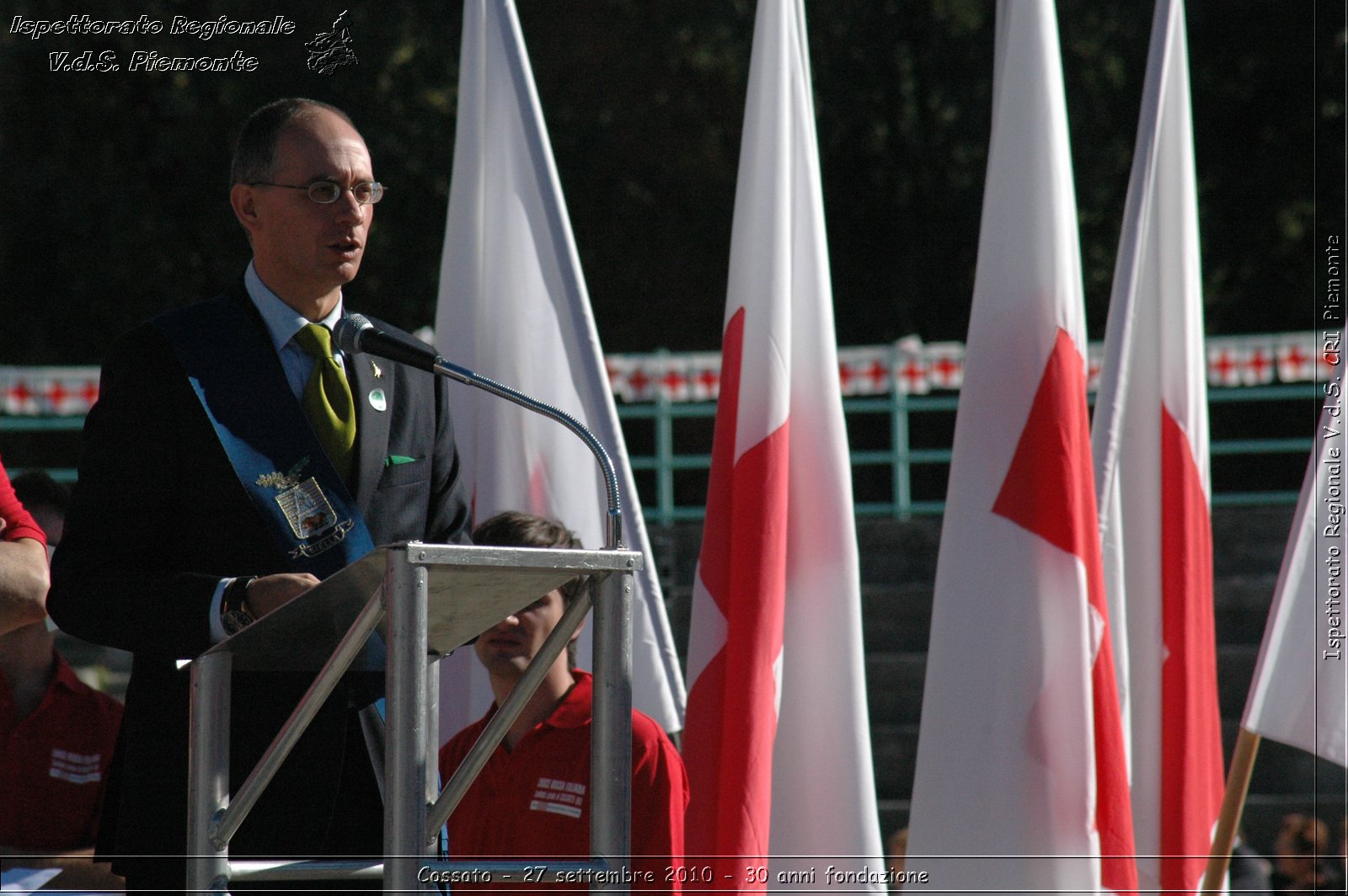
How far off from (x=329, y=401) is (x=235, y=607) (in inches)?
15.1

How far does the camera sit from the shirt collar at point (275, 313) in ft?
7.17

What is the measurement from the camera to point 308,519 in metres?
2.04

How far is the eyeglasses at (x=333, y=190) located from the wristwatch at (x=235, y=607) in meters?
0.58

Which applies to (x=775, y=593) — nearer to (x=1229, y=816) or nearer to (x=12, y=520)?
(x=1229, y=816)

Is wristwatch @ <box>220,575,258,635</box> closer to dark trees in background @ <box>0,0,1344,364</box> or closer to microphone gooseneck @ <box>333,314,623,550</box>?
microphone gooseneck @ <box>333,314,623,550</box>

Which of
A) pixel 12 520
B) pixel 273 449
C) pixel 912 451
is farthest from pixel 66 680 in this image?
pixel 912 451

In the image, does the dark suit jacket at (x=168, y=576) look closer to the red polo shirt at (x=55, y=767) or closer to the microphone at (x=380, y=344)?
the microphone at (x=380, y=344)

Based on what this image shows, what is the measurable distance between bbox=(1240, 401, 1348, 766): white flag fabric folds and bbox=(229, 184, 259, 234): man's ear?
2236mm

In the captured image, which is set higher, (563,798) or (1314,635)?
(1314,635)

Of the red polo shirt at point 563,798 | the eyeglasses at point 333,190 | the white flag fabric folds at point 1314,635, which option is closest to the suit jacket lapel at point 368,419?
the eyeglasses at point 333,190

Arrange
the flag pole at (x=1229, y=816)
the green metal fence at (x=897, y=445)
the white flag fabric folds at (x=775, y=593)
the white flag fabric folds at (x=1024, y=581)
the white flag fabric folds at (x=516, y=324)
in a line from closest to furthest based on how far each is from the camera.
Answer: the flag pole at (x=1229, y=816) → the white flag fabric folds at (x=1024, y=581) → the white flag fabric folds at (x=775, y=593) → the white flag fabric folds at (x=516, y=324) → the green metal fence at (x=897, y=445)

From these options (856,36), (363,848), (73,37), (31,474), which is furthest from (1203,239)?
(363,848)

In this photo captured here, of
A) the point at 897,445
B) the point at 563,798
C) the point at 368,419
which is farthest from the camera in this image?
the point at 897,445

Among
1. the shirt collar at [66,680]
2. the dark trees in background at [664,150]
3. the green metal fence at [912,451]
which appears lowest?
the shirt collar at [66,680]
